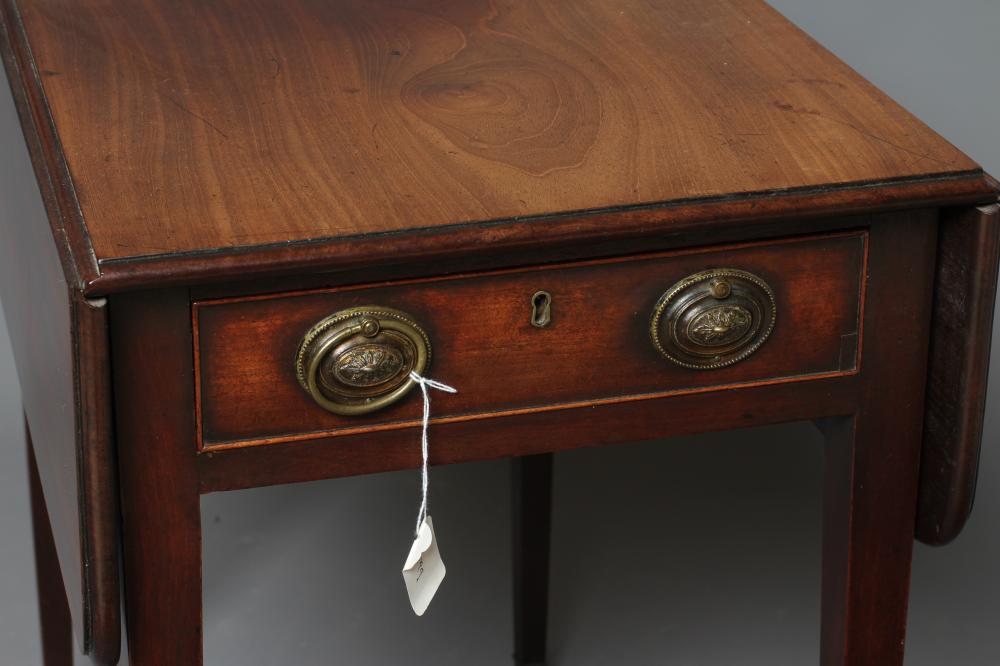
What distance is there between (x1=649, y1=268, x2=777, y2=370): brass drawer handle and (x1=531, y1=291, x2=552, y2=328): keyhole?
0.08 metres

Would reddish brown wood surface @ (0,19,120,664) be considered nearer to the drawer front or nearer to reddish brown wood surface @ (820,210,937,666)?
the drawer front

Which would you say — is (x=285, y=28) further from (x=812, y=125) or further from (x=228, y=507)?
(x=228, y=507)

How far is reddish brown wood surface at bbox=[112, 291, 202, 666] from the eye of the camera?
1.24 meters

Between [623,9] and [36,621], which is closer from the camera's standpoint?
[623,9]

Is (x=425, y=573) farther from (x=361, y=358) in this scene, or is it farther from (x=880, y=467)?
(x=880, y=467)

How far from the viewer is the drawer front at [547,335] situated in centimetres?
128

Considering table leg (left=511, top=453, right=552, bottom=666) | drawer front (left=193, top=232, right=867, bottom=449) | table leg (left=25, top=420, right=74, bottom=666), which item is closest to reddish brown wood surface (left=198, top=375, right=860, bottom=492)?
drawer front (left=193, top=232, right=867, bottom=449)

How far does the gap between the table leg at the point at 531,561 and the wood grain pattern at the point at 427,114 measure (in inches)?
24.1

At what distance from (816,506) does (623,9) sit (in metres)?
0.89

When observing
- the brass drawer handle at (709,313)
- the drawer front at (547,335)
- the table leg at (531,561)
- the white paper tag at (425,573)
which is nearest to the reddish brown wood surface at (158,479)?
the drawer front at (547,335)

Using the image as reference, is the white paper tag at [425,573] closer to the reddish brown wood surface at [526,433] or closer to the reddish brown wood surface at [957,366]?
the reddish brown wood surface at [526,433]

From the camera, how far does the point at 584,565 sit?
7.60 ft

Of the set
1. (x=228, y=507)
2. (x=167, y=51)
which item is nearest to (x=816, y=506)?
(x=228, y=507)

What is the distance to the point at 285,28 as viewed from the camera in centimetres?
169
